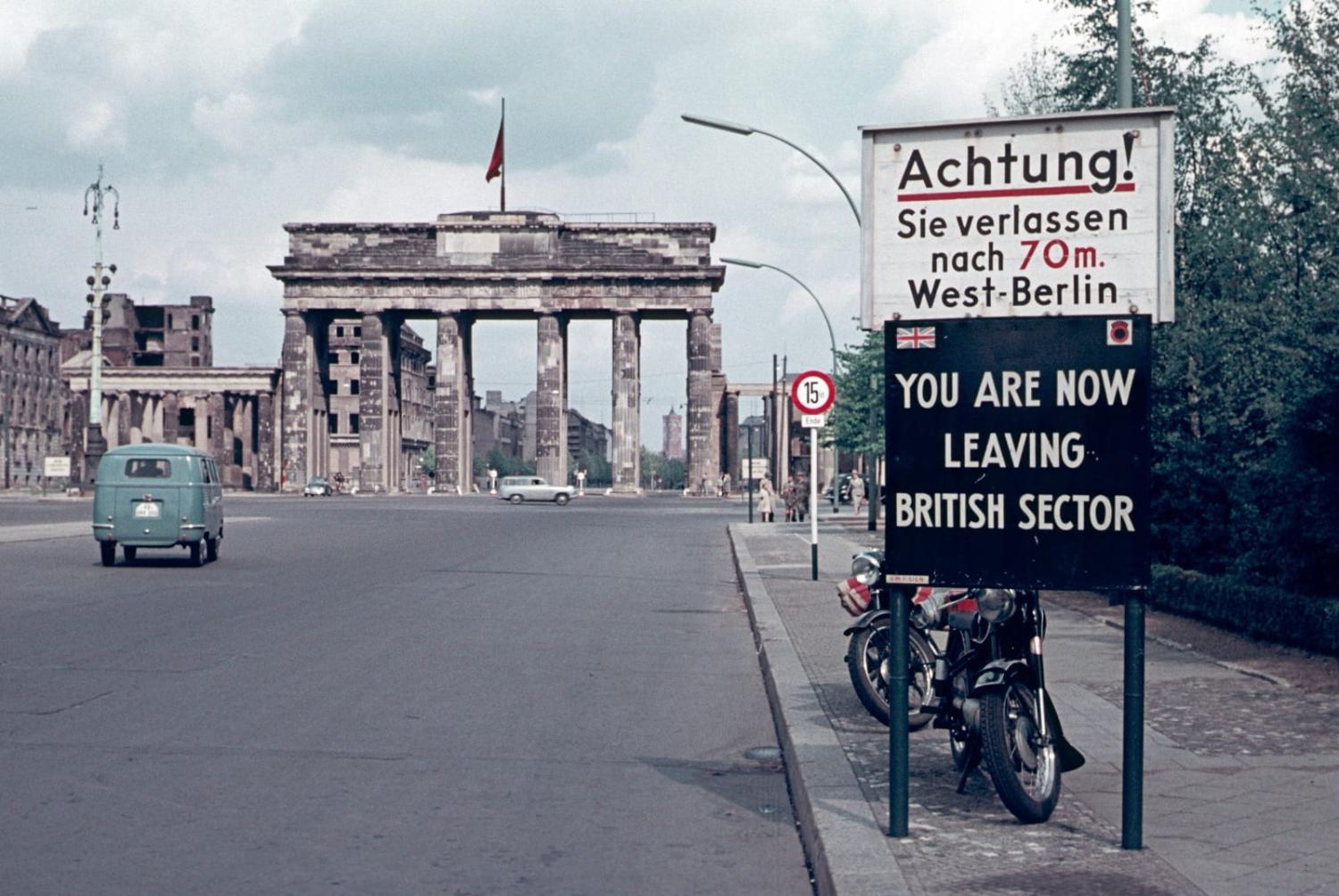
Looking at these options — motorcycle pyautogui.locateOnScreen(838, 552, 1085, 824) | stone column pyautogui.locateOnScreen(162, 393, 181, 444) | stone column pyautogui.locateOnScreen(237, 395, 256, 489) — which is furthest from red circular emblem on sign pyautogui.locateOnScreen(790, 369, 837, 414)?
stone column pyautogui.locateOnScreen(237, 395, 256, 489)

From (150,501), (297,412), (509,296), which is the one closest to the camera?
(150,501)

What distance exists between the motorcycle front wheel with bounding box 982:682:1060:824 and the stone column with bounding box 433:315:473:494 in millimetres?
101008

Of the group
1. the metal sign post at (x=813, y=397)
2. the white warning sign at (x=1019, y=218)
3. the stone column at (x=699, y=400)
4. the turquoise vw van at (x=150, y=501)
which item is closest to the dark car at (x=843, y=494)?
the stone column at (x=699, y=400)

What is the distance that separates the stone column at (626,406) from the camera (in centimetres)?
10612

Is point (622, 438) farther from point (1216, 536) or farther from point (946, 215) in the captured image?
point (946, 215)

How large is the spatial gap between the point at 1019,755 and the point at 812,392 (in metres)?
16.7

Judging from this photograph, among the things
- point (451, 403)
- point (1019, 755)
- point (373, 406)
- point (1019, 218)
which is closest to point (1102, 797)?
point (1019, 755)

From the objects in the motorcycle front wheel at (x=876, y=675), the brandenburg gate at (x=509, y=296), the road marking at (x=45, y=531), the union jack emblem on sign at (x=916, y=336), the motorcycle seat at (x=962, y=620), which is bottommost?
the road marking at (x=45, y=531)

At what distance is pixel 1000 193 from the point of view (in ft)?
22.0

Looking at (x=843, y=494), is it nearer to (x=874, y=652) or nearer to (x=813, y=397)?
(x=813, y=397)

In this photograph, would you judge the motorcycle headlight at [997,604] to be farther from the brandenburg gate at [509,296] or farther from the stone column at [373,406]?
the stone column at [373,406]

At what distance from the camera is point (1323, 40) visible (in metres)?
16.6

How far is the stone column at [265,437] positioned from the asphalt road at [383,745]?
10727cm

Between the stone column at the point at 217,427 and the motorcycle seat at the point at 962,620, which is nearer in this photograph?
the motorcycle seat at the point at 962,620
